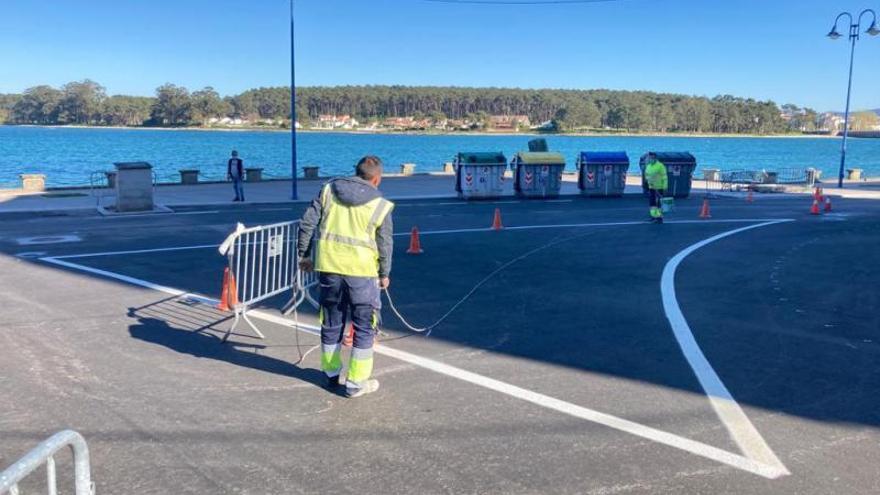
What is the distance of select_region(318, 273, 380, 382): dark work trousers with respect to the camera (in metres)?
5.85

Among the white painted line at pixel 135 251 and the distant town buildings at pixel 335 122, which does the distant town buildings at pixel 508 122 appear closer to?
the distant town buildings at pixel 335 122

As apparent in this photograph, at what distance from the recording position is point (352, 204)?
5.80m

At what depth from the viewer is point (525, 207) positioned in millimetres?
23719

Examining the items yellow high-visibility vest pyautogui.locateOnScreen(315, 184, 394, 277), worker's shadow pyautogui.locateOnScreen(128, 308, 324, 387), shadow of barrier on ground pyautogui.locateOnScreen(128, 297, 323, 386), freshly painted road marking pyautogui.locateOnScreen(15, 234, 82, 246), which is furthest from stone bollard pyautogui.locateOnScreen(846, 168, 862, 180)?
yellow high-visibility vest pyautogui.locateOnScreen(315, 184, 394, 277)

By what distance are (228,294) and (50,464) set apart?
19.8 feet

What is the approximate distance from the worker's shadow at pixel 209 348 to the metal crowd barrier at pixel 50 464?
3.32 m

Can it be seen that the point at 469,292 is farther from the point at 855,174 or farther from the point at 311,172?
the point at 855,174

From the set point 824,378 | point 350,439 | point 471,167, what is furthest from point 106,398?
point 471,167

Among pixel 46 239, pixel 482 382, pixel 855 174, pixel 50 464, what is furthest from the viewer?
pixel 855 174

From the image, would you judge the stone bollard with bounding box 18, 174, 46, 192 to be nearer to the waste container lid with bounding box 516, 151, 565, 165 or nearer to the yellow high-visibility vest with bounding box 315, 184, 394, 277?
the waste container lid with bounding box 516, 151, 565, 165

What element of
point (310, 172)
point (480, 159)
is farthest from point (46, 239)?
point (310, 172)

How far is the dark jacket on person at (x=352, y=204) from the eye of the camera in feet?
19.1

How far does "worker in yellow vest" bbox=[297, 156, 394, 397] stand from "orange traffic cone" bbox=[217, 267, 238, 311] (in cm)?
271

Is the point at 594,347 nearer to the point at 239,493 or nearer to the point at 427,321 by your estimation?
the point at 427,321
